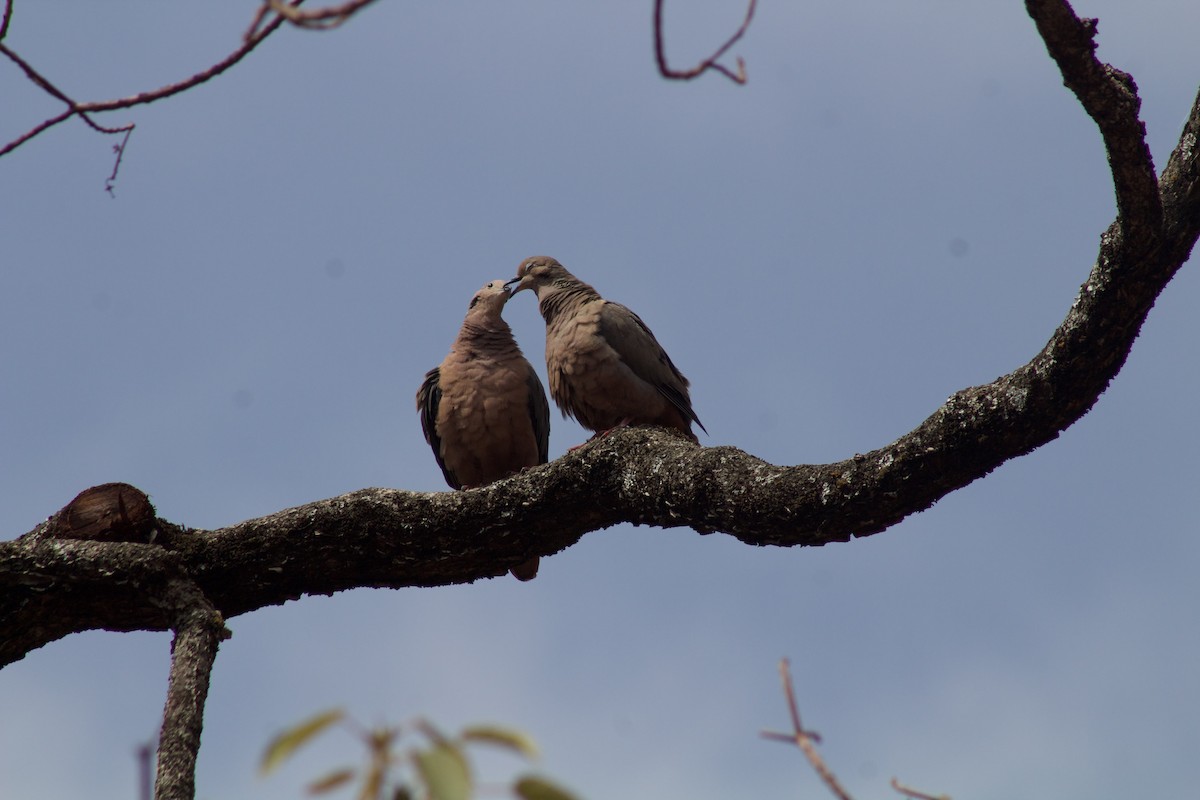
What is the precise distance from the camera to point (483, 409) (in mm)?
6254

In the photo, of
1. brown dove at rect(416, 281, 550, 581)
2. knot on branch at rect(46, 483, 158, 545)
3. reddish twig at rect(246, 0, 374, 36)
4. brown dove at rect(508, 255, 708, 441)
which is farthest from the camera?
brown dove at rect(416, 281, 550, 581)

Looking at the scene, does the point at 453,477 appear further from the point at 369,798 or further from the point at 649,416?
the point at 369,798

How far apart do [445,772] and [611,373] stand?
4.91 metres

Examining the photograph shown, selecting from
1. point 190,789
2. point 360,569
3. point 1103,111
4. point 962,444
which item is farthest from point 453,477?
point 1103,111

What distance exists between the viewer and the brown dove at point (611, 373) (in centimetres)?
590


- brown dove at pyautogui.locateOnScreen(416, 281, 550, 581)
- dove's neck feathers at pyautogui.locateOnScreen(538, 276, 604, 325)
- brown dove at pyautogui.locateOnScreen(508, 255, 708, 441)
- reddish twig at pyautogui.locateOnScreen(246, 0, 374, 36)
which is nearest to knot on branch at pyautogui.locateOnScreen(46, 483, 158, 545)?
brown dove at pyautogui.locateOnScreen(416, 281, 550, 581)

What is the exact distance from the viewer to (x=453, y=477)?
661 centimetres

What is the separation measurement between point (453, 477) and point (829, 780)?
5401mm

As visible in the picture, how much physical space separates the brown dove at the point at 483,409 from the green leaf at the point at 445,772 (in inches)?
201

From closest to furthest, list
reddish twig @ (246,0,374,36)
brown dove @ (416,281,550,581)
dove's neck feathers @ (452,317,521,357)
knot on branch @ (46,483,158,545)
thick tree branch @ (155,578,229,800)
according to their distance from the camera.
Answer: reddish twig @ (246,0,374,36) < thick tree branch @ (155,578,229,800) < knot on branch @ (46,483,158,545) < brown dove @ (416,281,550,581) < dove's neck feathers @ (452,317,521,357)

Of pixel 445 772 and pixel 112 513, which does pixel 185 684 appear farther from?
pixel 445 772

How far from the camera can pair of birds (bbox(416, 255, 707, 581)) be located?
5930 mm

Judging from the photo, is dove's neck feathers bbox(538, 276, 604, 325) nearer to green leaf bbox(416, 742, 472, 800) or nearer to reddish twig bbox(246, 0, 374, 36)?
reddish twig bbox(246, 0, 374, 36)

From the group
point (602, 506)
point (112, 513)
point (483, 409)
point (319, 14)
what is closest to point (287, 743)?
point (319, 14)
